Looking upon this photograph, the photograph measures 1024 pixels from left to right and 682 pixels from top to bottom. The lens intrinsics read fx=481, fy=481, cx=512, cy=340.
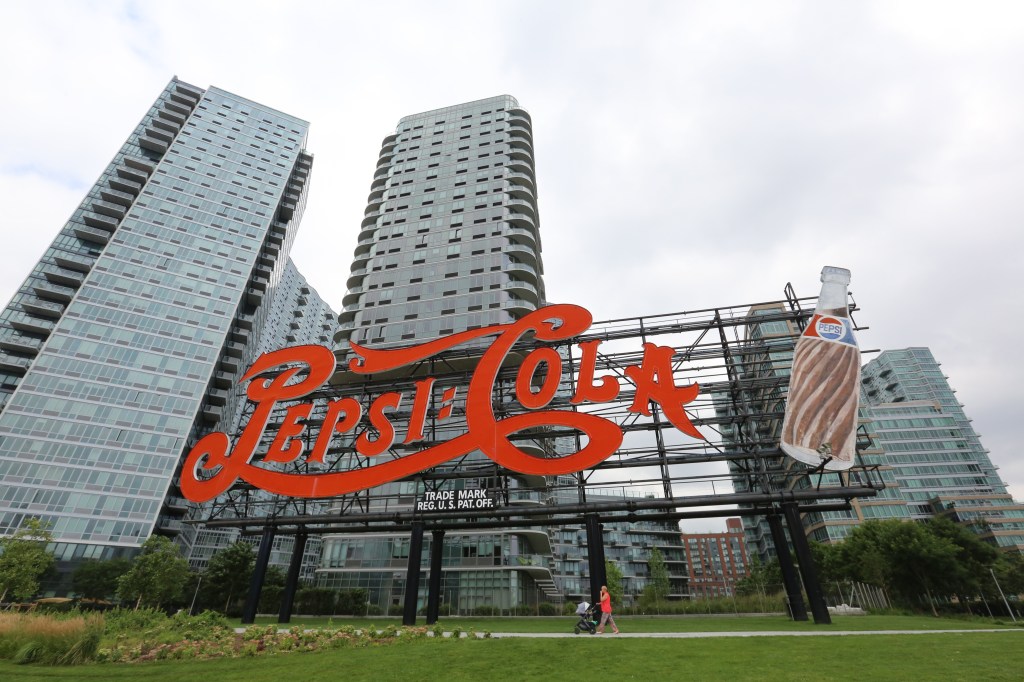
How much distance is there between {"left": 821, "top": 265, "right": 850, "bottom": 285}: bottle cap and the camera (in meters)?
25.7

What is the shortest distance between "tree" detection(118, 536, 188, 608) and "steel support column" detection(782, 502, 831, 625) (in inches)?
2186

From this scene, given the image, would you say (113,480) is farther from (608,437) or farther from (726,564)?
(726,564)

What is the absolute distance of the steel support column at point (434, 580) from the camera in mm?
25869

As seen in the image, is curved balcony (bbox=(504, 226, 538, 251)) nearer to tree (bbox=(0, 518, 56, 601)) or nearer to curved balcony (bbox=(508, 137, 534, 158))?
curved balcony (bbox=(508, 137, 534, 158))

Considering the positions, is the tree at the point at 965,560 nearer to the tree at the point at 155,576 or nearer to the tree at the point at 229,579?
the tree at the point at 229,579

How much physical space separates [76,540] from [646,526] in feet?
338

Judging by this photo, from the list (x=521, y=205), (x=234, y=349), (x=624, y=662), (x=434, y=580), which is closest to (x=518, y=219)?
(x=521, y=205)

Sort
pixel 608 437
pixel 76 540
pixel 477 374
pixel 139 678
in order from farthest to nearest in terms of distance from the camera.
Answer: pixel 76 540
pixel 477 374
pixel 608 437
pixel 139 678

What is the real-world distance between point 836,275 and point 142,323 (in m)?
87.2

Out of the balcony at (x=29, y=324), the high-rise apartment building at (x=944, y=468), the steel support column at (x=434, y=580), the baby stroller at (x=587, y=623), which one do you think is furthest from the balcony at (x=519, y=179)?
the high-rise apartment building at (x=944, y=468)

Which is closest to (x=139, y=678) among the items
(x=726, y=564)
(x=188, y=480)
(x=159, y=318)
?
(x=188, y=480)

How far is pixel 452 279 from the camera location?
211 ft

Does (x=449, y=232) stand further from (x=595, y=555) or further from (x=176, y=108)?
(x=176, y=108)

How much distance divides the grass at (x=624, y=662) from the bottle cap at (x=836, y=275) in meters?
16.4
